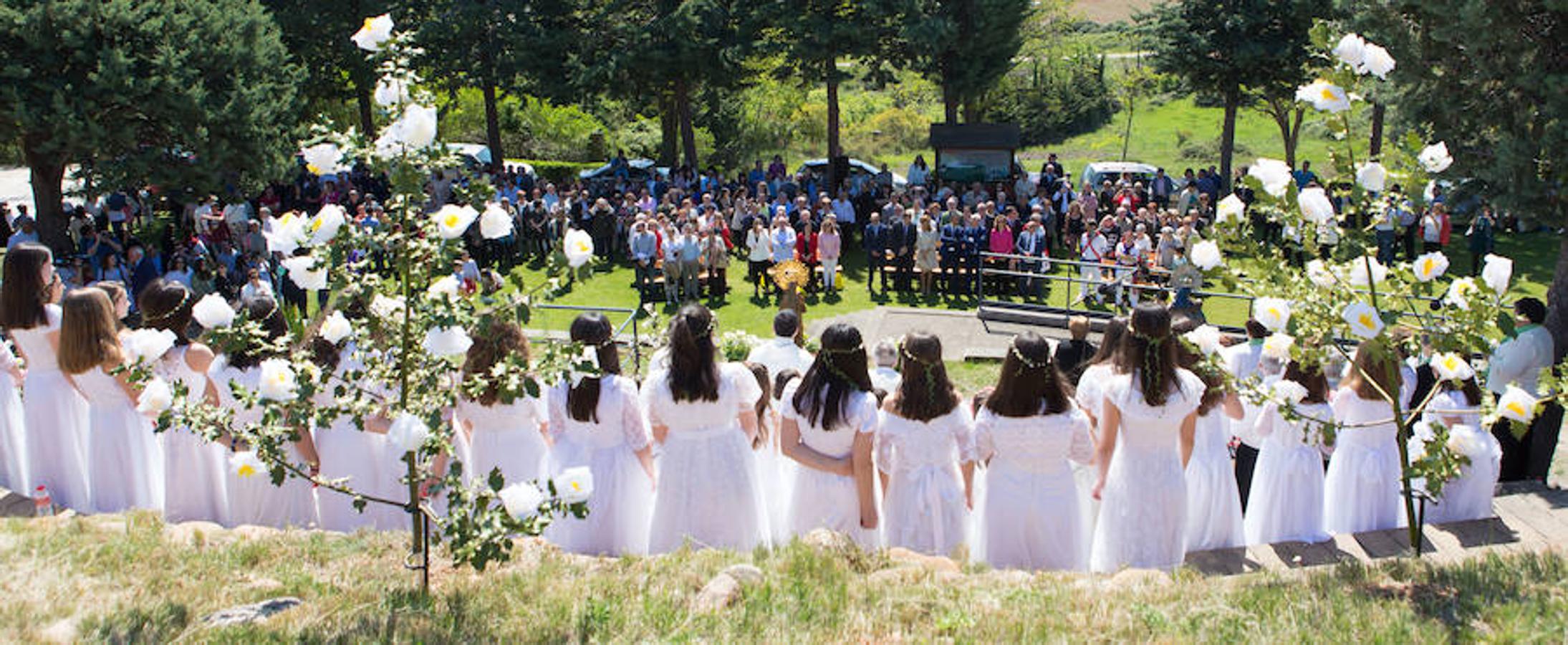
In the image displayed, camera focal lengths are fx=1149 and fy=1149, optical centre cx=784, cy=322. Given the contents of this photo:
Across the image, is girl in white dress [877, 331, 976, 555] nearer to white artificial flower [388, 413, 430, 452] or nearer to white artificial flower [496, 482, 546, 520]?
white artificial flower [496, 482, 546, 520]

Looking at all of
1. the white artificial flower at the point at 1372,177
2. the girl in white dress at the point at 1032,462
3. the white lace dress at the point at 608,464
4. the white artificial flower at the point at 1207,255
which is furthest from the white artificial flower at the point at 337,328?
the white artificial flower at the point at 1372,177

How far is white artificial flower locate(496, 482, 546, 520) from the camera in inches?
170

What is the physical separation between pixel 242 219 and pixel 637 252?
28.0 ft

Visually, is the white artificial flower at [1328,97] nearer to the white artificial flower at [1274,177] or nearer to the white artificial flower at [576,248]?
the white artificial flower at [1274,177]

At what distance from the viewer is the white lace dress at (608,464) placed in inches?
255

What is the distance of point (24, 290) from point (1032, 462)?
606 cm

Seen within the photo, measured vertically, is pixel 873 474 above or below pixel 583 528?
above

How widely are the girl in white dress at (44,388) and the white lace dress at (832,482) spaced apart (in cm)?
457

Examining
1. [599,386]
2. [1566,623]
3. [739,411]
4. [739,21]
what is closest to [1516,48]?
[1566,623]

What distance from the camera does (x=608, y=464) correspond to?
664 centimetres

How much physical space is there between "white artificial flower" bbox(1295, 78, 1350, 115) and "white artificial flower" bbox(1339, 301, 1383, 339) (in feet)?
2.81

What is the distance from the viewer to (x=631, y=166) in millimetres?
29781

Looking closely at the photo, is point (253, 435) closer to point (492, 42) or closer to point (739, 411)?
point (739, 411)

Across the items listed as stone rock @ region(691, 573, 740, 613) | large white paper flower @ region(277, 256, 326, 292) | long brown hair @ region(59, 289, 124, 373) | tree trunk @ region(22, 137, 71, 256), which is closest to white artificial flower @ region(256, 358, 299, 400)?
large white paper flower @ region(277, 256, 326, 292)
